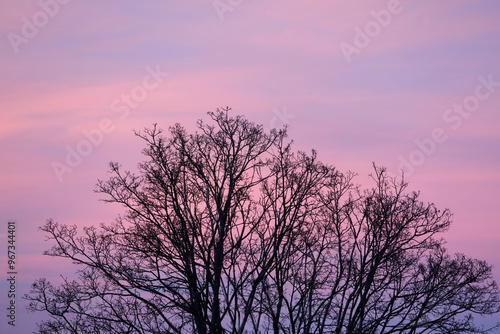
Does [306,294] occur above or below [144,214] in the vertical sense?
below

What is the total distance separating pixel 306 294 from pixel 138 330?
24.2ft

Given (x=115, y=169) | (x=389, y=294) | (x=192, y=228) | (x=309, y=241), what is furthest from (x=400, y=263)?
(x=115, y=169)

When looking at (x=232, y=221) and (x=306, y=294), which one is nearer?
(x=232, y=221)

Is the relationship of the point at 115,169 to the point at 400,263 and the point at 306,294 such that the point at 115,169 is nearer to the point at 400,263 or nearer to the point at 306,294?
the point at 306,294

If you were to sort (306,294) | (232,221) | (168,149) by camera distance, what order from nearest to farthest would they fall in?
(168,149), (232,221), (306,294)

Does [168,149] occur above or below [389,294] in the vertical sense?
above

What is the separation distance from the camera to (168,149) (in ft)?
78.1

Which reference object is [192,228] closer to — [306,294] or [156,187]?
[156,187]

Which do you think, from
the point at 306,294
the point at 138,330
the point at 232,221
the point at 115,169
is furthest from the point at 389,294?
the point at 115,169

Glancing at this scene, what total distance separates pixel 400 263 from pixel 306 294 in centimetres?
527

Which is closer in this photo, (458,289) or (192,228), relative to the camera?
(192,228)

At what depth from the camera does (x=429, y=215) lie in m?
28.9

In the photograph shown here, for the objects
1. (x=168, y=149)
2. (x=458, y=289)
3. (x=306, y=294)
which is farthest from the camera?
(x=458, y=289)

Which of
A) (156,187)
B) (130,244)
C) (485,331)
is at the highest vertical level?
(156,187)
